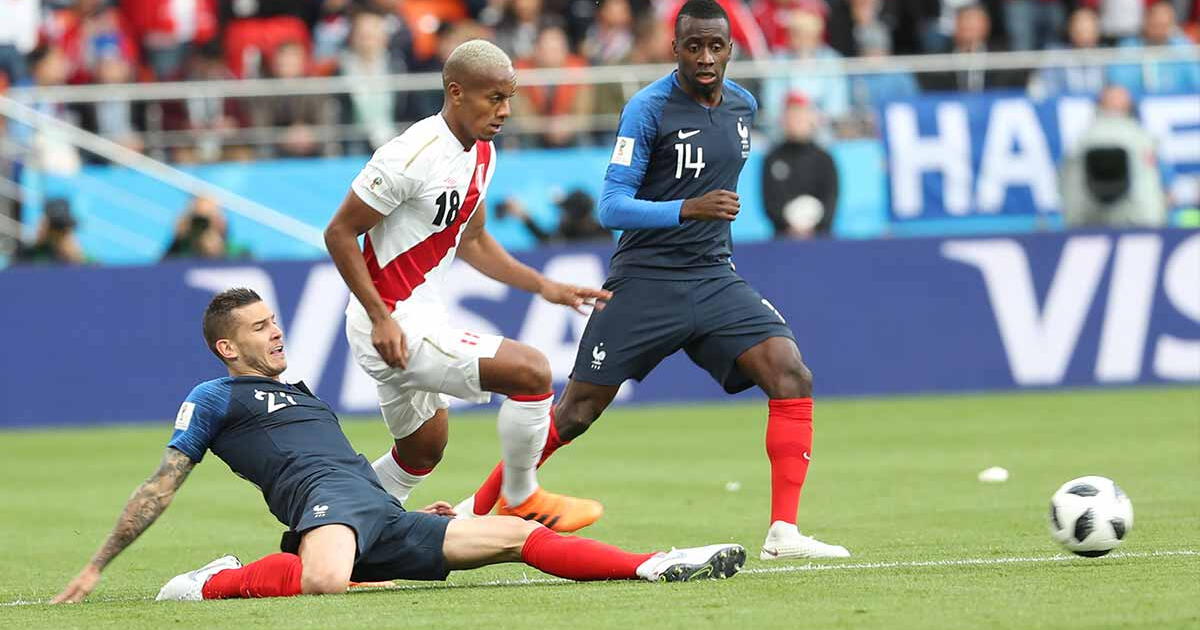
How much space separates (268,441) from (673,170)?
240cm

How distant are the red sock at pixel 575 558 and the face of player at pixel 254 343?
50.4 inches

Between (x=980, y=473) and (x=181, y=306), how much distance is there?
25.3 feet

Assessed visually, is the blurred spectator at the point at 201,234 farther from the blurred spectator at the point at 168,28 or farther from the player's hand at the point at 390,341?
the player's hand at the point at 390,341

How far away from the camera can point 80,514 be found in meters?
11.2

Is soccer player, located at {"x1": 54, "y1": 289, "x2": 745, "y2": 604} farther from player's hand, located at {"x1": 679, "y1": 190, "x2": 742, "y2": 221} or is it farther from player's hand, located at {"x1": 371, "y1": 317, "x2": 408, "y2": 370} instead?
player's hand, located at {"x1": 679, "y1": 190, "x2": 742, "y2": 221}

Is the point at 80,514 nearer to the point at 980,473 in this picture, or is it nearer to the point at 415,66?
the point at 980,473

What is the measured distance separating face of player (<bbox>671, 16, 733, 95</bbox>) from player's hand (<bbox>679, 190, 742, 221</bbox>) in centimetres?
74

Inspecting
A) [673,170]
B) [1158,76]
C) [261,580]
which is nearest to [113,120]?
[1158,76]

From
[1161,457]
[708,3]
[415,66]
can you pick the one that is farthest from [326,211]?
[708,3]

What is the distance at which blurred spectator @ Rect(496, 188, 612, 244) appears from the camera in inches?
688

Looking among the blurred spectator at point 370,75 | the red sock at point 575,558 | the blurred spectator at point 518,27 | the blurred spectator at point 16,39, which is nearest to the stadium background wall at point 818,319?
the blurred spectator at point 370,75

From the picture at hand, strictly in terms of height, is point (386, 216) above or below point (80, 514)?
above

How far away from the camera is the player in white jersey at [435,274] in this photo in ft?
27.0

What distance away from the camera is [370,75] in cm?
1888
